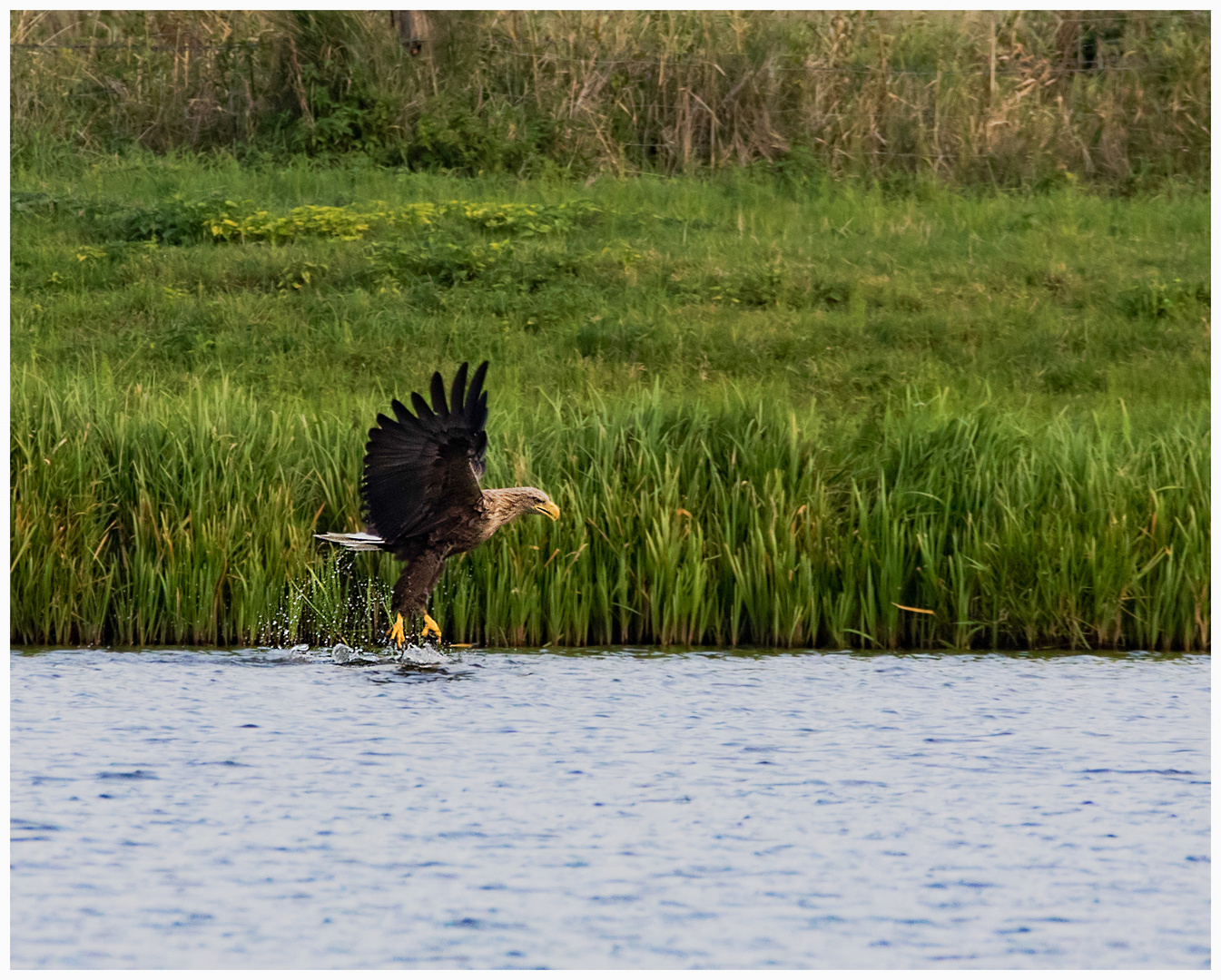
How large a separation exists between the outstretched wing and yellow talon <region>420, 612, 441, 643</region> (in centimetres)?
47

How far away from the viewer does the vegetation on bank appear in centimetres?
2097

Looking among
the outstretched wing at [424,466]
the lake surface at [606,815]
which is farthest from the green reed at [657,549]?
the outstretched wing at [424,466]

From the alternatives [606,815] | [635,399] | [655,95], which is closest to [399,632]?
[606,815]

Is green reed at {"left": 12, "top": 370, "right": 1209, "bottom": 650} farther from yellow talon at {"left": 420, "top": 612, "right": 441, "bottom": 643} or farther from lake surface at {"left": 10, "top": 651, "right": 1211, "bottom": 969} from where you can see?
lake surface at {"left": 10, "top": 651, "right": 1211, "bottom": 969}

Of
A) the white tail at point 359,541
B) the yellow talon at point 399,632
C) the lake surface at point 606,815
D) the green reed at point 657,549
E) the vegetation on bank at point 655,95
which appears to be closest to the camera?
the lake surface at point 606,815

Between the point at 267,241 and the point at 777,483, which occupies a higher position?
the point at 267,241

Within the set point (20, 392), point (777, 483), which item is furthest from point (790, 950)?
point (20, 392)

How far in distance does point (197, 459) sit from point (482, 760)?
3.44 m

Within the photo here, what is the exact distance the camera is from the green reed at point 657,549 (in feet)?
29.8

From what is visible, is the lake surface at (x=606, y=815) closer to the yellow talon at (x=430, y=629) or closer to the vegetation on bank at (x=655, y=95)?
the yellow talon at (x=430, y=629)

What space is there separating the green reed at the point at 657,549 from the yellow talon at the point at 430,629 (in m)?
0.30

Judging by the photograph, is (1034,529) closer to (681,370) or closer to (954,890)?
(954,890)

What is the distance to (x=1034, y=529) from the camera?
30.2ft

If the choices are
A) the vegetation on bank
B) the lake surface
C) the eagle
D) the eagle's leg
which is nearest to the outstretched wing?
the eagle
